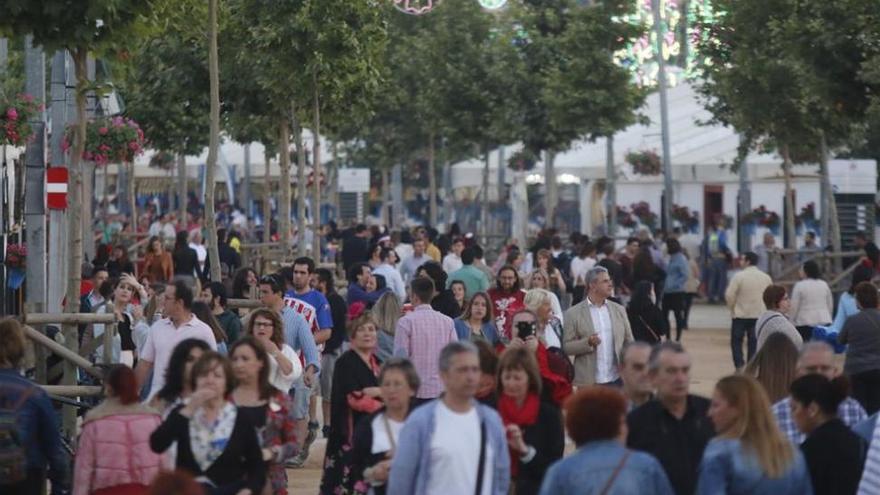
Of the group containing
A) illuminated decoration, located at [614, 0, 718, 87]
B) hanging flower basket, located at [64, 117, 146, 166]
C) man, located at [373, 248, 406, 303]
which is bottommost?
man, located at [373, 248, 406, 303]

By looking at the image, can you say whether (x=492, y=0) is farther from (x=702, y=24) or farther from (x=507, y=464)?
(x=507, y=464)

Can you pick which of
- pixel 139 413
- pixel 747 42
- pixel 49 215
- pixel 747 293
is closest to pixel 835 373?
pixel 139 413

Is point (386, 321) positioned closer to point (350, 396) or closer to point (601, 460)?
point (350, 396)

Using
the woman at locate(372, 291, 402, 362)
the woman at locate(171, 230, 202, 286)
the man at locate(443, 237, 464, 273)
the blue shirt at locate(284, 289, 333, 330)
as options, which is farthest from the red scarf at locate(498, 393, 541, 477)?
the woman at locate(171, 230, 202, 286)

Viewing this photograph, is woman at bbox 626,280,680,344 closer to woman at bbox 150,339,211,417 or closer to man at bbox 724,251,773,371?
man at bbox 724,251,773,371

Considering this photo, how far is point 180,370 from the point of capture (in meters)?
10.3

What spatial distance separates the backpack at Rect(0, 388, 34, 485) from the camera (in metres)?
10.5

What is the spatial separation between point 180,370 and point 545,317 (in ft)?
20.8

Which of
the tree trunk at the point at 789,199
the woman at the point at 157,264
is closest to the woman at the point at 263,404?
the woman at the point at 157,264

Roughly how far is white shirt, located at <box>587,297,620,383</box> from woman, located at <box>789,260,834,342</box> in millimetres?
6504

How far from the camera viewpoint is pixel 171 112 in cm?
3397

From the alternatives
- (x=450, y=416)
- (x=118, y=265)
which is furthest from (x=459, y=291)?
(x=450, y=416)

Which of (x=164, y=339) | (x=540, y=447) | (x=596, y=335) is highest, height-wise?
(x=164, y=339)

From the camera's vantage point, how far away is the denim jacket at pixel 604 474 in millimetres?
8008
